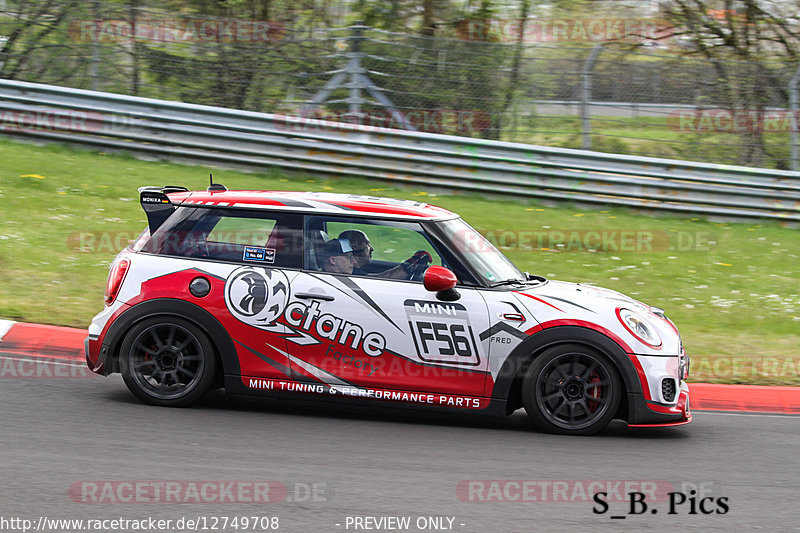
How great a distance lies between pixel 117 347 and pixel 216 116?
8278 mm

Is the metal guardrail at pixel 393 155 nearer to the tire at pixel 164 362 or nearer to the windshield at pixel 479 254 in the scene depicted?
the windshield at pixel 479 254

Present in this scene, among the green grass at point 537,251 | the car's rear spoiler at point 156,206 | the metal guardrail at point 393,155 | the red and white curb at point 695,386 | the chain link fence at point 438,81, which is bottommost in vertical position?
the red and white curb at point 695,386

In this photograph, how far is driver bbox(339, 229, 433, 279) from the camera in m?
6.28

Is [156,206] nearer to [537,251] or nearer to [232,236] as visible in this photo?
[232,236]

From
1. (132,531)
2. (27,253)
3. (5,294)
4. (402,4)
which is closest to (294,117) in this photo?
(402,4)

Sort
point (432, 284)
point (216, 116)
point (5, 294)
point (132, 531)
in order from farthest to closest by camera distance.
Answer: point (216, 116) → point (5, 294) → point (432, 284) → point (132, 531)

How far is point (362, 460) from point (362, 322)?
3.46 ft

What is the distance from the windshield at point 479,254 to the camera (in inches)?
250

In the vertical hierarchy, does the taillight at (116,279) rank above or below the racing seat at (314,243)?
below

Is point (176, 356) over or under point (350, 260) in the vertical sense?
under

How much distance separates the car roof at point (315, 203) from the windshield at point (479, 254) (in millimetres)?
146

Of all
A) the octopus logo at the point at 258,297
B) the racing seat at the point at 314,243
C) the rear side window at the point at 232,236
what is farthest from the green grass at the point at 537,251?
the racing seat at the point at 314,243

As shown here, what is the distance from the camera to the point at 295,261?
632 cm

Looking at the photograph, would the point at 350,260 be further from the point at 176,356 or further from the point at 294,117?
the point at 294,117
